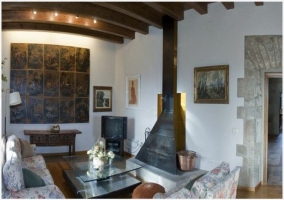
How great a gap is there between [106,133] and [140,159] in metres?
1.47

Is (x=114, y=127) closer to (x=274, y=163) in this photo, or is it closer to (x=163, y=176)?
(x=163, y=176)

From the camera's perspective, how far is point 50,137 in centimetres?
536

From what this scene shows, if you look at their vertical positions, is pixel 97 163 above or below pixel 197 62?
below

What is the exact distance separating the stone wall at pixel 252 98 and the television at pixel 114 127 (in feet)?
8.97

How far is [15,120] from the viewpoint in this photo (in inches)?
220

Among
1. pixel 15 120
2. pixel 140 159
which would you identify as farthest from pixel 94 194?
pixel 15 120

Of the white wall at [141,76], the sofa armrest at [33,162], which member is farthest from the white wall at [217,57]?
the sofa armrest at [33,162]

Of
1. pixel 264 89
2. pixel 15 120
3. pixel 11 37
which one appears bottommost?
pixel 15 120

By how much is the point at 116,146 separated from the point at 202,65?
294 centimetres

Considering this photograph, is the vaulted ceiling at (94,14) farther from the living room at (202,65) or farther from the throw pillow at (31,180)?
the throw pillow at (31,180)

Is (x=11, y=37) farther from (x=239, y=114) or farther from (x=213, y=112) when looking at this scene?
(x=239, y=114)

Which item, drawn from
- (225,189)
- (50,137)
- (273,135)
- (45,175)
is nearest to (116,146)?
(50,137)

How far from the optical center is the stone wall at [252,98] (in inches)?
147

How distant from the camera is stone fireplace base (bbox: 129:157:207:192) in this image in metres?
3.79
